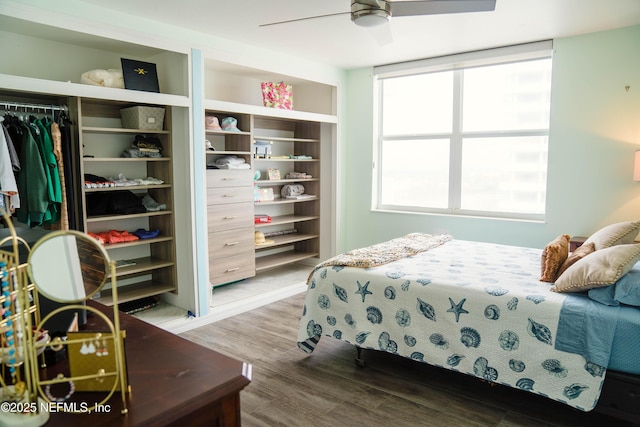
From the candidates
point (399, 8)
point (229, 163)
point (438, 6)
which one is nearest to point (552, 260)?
point (438, 6)

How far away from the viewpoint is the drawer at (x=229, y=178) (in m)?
4.18

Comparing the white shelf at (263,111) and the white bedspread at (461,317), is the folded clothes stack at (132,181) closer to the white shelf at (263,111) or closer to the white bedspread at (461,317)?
the white shelf at (263,111)

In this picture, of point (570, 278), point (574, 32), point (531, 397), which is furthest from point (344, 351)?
point (574, 32)

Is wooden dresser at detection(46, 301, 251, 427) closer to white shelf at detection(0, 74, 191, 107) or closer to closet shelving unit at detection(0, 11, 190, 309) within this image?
white shelf at detection(0, 74, 191, 107)

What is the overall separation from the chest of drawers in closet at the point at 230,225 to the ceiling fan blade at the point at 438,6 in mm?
2197

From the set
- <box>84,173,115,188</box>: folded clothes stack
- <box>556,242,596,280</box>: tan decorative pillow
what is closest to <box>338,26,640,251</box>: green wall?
<box>556,242,596,280</box>: tan decorative pillow

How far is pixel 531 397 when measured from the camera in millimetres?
2637

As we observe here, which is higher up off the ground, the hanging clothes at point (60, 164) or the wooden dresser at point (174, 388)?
the hanging clothes at point (60, 164)

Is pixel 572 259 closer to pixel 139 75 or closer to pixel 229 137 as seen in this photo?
pixel 139 75

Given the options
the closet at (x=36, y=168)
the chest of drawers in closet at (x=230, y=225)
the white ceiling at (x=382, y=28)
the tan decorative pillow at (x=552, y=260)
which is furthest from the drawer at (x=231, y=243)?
the tan decorative pillow at (x=552, y=260)

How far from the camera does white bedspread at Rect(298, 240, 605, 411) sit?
2.29 metres

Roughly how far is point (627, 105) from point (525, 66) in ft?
3.13

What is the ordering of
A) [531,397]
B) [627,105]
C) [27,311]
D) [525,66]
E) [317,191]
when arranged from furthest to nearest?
[317,191], [525,66], [627,105], [531,397], [27,311]

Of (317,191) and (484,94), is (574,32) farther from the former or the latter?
(317,191)
